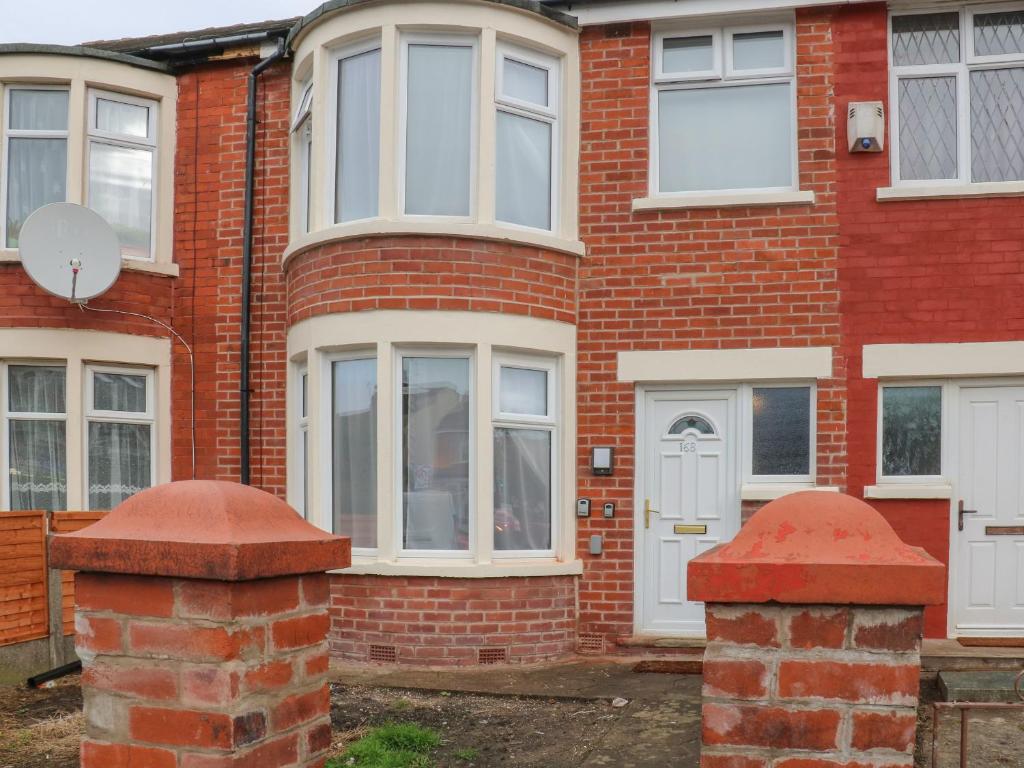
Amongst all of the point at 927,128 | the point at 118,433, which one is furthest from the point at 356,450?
the point at 927,128

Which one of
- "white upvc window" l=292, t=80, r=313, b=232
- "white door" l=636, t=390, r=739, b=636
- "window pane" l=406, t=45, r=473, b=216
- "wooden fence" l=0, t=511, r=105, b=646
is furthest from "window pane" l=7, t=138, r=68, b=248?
"white door" l=636, t=390, r=739, b=636

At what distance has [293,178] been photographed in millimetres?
9711

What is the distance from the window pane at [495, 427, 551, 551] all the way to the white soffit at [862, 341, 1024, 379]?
8.89 feet

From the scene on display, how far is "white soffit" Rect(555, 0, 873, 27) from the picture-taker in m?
8.72

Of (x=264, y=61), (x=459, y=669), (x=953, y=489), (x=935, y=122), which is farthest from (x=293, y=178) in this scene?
(x=953, y=489)

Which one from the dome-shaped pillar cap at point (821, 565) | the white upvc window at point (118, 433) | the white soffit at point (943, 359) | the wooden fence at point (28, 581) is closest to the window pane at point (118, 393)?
the white upvc window at point (118, 433)

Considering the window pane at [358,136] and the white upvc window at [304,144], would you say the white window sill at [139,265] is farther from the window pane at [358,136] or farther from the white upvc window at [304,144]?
the window pane at [358,136]

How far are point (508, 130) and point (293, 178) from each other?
2.13 m

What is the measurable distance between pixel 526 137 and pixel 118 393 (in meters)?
4.46

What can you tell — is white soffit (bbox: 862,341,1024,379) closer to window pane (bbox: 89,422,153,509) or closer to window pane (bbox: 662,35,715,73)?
window pane (bbox: 662,35,715,73)

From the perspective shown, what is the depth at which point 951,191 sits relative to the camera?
8.46 m

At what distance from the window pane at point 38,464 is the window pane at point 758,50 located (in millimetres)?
6888

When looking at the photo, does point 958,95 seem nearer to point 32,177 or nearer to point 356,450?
point 356,450

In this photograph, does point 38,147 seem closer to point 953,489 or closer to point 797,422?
point 797,422
